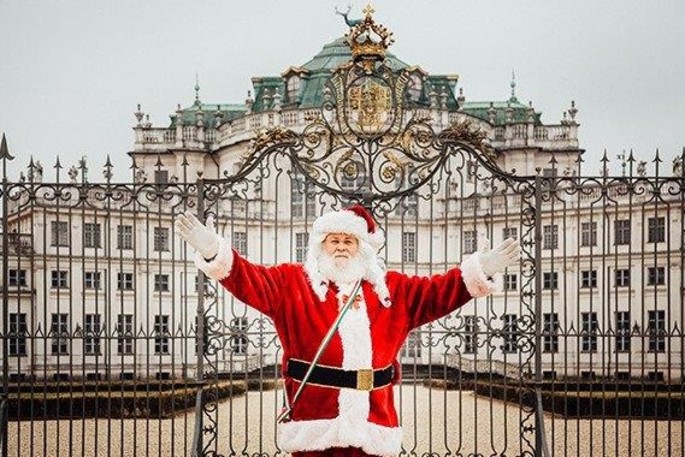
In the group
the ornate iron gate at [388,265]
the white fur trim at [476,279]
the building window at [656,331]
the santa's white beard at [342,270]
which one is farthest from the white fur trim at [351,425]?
the building window at [656,331]

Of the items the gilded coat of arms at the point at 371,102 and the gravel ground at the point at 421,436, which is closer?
the gilded coat of arms at the point at 371,102

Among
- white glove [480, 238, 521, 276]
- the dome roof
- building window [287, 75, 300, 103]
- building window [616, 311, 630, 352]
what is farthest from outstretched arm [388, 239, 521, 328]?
building window [287, 75, 300, 103]

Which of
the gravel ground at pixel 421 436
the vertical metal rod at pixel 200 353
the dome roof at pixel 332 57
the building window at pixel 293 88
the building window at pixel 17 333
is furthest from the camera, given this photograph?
the building window at pixel 293 88

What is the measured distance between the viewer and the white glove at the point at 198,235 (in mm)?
4371

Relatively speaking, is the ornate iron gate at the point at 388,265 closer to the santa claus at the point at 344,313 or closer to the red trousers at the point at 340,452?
the santa claus at the point at 344,313

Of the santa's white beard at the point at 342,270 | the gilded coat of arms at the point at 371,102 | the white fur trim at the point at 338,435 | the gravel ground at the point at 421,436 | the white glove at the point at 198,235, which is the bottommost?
the gravel ground at the point at 421,436

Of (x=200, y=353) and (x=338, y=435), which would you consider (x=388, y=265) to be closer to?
(x=200, y=353)

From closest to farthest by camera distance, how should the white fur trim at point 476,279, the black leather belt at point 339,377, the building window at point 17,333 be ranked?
the black leather belt at point 339,377
the white fur trim at point 476,279
the building window at point 17,333

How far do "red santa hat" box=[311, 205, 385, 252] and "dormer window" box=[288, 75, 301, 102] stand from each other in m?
25.7

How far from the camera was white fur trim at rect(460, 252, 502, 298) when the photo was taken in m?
4.60

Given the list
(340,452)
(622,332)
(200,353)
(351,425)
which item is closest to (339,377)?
(351,425)

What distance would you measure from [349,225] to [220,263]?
75cm

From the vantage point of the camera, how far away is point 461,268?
4.67m

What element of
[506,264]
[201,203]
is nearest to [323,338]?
[506,264]
